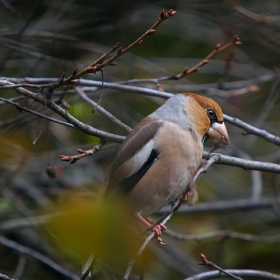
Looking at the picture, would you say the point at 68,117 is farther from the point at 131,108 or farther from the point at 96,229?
the point at 131,108

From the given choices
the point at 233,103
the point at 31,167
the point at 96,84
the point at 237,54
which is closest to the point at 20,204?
the point at 31,167

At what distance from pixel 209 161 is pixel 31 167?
2.92m

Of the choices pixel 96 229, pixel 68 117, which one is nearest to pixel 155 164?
pixel 68 117

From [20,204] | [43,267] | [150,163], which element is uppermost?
[150,163]

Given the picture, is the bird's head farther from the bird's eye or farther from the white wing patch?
the white wing patch

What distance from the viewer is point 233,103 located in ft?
24.3

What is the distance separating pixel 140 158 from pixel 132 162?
0.26ft

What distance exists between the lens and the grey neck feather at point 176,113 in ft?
15.2

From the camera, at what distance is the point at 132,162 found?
4.37 meters

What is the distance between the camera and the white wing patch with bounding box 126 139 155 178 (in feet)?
14.3

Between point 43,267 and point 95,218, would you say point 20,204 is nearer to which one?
point 43,267

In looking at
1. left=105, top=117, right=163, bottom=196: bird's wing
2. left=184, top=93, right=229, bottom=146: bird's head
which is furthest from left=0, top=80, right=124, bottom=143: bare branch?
left=184, top=93, right=229, bottom=146: bird's head

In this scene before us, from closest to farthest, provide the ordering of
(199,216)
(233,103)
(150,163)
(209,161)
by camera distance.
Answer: (209,161)
(150,163)
(199,216)
(233,103)

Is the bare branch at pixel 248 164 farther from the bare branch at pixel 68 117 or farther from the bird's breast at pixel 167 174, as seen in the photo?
the bare branch at pixel 68 117
